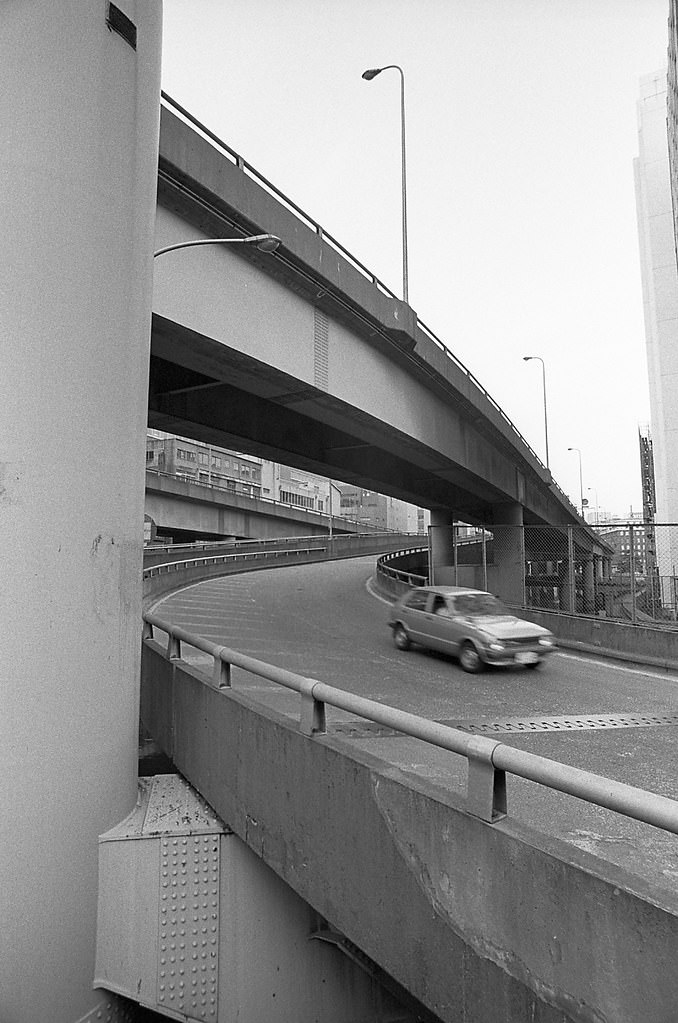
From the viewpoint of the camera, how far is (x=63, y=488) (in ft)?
18.7

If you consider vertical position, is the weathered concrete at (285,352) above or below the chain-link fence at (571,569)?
above

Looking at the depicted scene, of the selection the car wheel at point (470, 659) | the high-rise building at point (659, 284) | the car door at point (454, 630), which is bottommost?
the car wheel at point (470, 659)

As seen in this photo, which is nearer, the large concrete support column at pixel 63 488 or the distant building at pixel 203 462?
the large concrete support column at pixel 63 488

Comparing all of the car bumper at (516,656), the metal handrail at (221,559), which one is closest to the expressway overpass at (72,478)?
the car bumper at (516,656)

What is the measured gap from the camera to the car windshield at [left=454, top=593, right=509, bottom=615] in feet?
46.3

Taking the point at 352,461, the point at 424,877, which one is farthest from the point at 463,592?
the point at 424,877

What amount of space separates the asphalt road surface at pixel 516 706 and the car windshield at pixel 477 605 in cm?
110

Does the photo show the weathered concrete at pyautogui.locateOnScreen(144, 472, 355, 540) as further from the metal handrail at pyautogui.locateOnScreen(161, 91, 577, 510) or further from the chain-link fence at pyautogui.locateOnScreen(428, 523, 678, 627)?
the metal handrail at pyautogui.locateOnScreen(161, 91, 577, 510)

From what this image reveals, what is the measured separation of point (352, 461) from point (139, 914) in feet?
60.9

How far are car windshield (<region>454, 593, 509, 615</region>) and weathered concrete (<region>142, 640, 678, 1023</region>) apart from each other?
8720mm

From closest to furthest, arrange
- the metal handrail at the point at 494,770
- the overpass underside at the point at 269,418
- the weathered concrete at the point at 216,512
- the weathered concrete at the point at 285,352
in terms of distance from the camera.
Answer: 1. the metal handrail at the point at 494,770
2. the weathered concrete at the point at 285,352
3. the overpass underside at the point at 269,418
4. the weathered concrete at the point at 216,512

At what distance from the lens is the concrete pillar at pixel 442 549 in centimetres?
2591

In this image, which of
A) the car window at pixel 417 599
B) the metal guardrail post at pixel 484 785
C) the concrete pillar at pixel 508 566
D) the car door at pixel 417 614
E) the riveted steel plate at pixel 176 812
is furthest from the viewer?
the concrete pillar at pixel 508 566

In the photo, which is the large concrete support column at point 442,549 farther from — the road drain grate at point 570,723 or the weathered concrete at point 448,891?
the weathered concrete at point 448,891
